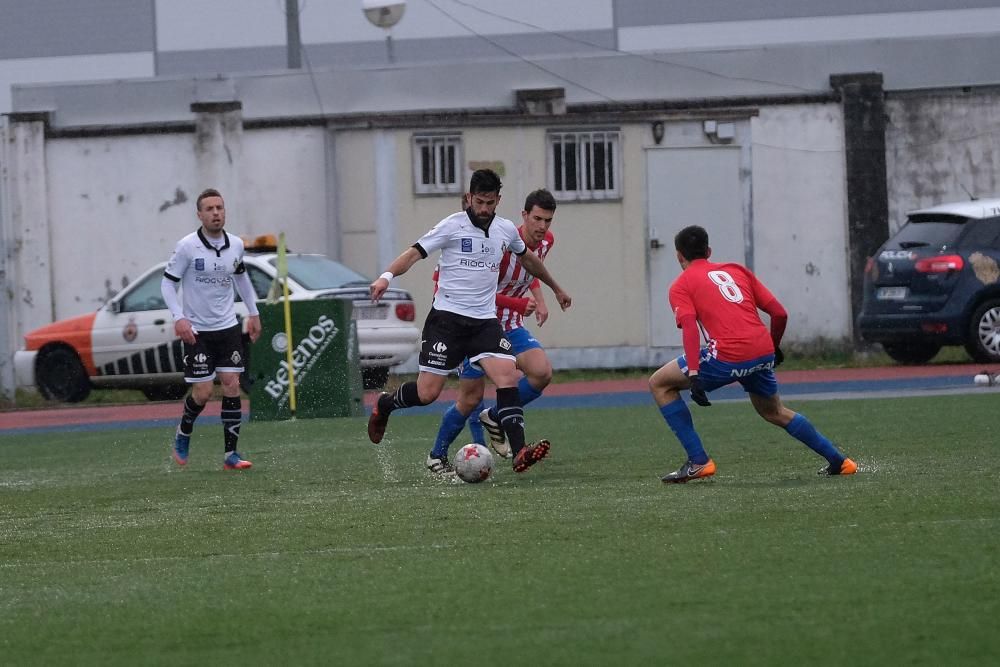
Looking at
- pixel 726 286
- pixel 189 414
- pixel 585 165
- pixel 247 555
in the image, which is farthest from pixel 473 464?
pixel 585 165

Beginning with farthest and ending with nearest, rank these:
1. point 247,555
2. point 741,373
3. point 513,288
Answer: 1. point 513,288
2. point 741,373
3. point 247,555

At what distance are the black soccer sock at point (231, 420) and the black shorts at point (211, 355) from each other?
0.23 meters

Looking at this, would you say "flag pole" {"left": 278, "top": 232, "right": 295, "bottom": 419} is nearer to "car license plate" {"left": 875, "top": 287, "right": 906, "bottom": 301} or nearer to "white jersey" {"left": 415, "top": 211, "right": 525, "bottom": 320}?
"white jersey" {"left": 415, "top": 211, "right": 525, "bottom": 320}

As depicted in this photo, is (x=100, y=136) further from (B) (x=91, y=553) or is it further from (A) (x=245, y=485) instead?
(B) (x=91, y=553)

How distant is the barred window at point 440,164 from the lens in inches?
998

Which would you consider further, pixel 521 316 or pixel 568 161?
pixel 568 161

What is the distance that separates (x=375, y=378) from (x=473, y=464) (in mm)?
11919

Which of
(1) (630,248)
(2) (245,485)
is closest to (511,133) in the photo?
(1) (630,248)

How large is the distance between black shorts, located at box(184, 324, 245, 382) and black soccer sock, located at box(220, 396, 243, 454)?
235mm

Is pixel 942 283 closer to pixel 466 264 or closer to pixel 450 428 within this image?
pixel 450 428

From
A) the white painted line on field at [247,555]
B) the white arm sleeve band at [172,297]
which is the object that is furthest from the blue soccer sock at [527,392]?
the white painted line on field at [247,555]

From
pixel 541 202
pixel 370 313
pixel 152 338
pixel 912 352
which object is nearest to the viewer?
pixel 541 202

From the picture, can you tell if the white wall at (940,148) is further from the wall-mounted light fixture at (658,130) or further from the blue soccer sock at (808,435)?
the blue soccer sock at (808,435)

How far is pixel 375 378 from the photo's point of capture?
876 inches
